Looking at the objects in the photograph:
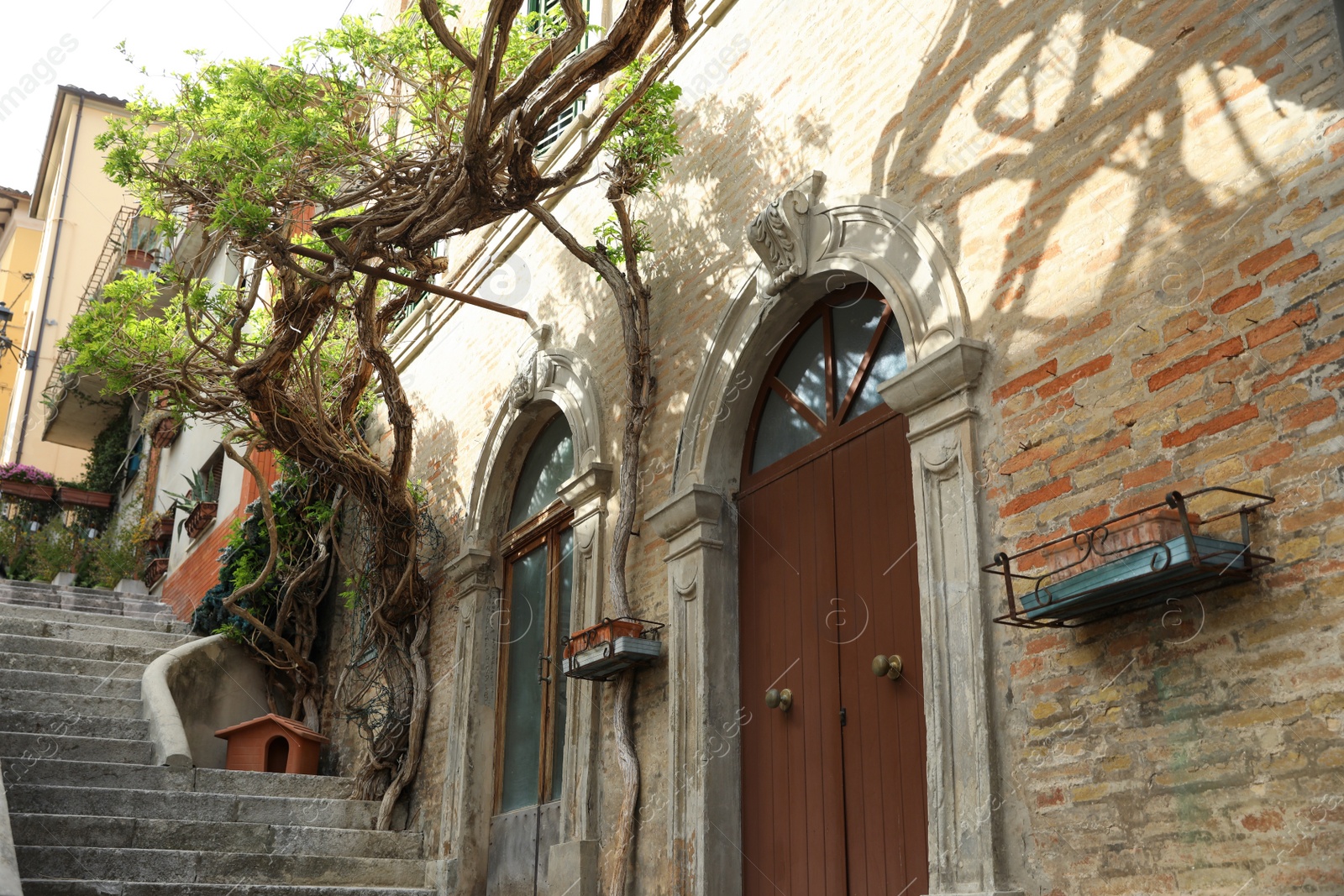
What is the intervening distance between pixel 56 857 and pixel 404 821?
2.75 meters

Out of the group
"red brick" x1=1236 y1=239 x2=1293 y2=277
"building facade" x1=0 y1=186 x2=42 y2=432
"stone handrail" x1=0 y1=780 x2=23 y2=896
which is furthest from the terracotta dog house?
"building facade" x1=0 y1=186 x2=42 y2=432

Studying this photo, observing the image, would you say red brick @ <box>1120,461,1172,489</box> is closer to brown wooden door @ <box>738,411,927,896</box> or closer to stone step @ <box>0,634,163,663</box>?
brown wooden door @ <box>738,411,927,896</box>

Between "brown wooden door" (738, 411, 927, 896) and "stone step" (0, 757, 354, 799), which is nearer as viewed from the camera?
"brown wooden door" (738, 411, 927, 896)

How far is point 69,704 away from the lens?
26.2ft

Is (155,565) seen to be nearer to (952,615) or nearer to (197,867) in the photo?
(197,867)

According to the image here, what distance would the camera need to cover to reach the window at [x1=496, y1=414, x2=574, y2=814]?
710cm

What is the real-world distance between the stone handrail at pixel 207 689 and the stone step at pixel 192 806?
4.07 feet

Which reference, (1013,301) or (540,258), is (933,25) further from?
Result: (540,258)

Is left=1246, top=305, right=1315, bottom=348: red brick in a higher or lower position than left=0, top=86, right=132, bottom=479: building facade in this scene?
lower

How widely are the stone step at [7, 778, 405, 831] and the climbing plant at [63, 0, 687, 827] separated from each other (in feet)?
0.77

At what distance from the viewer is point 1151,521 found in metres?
3.16

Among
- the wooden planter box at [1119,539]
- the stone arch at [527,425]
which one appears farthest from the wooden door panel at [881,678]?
the stone arch at [527,425]

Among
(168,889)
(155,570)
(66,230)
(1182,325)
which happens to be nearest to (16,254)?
(66,230)

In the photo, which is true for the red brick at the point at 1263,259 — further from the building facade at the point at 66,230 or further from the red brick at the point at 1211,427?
the building facade at the point at 66,230
